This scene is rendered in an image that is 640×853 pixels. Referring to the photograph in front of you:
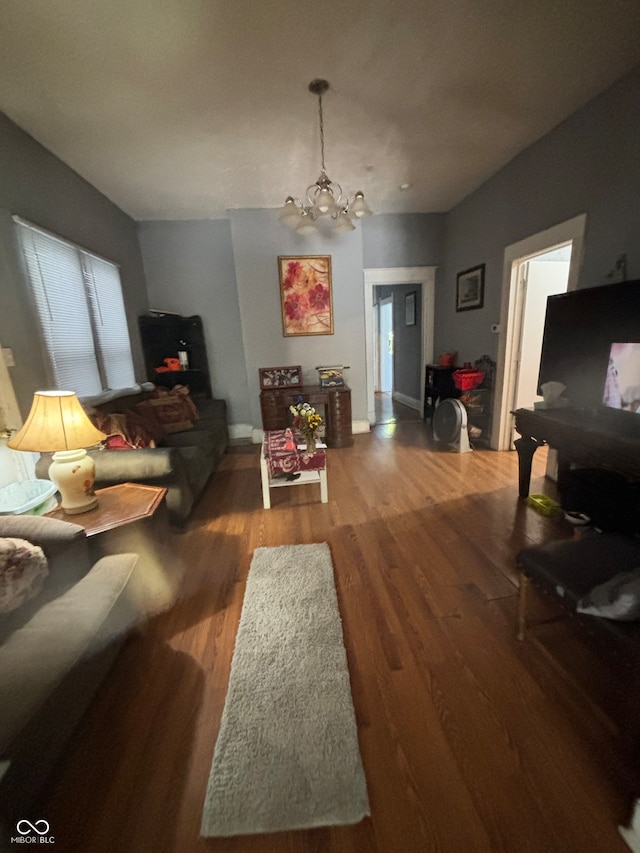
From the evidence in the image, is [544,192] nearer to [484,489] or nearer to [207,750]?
[484,489]

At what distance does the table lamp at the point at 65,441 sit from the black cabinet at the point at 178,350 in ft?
8.79

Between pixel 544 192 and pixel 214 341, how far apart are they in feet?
12.5

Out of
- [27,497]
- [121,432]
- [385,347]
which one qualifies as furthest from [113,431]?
[385,347]

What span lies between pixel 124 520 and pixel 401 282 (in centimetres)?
441

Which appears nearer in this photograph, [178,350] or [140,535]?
[140,535]

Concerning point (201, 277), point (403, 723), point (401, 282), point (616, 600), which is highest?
point (201, 277)

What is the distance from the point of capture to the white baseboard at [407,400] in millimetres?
5623

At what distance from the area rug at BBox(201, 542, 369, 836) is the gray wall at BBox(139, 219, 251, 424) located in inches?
138

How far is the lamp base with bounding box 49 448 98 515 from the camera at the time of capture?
1649mm

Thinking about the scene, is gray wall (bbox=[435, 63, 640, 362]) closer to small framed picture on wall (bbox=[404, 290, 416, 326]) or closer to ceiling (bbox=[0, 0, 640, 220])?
ceiling (bbox=[0, 0, 640, 220])

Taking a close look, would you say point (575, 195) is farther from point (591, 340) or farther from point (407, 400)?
point (407, 400)

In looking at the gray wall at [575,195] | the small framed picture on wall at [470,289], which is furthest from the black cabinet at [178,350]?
the gray wall at [575,195]

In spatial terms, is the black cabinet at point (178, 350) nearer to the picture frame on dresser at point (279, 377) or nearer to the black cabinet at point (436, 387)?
the picture frame on dresser at point (279, 377)

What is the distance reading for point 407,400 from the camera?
A: 6.06m
